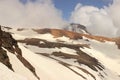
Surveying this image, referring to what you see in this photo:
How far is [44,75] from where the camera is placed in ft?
159

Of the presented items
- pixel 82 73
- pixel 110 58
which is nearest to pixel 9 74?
pixel 82 73

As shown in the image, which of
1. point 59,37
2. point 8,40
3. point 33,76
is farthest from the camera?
point 59,37

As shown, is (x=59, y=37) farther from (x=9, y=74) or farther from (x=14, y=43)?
(x=9, y=74)

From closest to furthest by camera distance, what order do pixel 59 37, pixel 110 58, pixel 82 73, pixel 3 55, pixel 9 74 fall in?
pixel 9 74 < pixel 3 55 < pixel 82 73 < pixel 110 58 < pixel 59 37

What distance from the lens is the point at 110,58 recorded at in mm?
145250

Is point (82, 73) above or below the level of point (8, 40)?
above

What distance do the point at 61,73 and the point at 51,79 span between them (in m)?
9.61

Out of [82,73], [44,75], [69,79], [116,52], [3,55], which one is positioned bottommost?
[3,55]

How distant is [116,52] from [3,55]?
134 metres

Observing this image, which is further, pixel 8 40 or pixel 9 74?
pixel 8 40

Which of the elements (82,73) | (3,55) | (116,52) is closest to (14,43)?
(3,55)

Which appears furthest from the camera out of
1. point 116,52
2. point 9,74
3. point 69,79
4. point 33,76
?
point 116,52

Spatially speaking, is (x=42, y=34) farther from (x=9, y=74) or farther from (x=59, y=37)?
(x=9, y=74)

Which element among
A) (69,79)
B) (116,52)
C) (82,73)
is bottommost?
(69,79)
